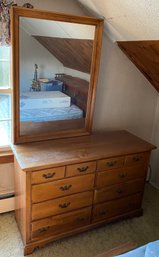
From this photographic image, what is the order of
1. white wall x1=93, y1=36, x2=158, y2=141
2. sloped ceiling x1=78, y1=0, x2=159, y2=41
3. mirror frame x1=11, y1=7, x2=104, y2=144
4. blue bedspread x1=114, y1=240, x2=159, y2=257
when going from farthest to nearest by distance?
white wall x1=93, y1=36, x2=158, y2=141 → mirror frame x1=11, y1=7, x2=104, y2=144 → sloped ceiling x1=78, y1=0, x2=159, y2=41 → blue bedspread x1=114, y1=240, x2=159, y2=257

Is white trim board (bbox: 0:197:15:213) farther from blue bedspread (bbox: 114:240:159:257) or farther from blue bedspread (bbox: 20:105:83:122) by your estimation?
blue bedspread (bbox: 114:240:159:257)

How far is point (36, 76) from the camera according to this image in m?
1.88

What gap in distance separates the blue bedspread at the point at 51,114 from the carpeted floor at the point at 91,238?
3.23 ft

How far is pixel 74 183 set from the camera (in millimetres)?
1794

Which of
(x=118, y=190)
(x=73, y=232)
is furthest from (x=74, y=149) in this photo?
(x=73, y=232)

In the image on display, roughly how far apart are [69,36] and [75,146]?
923 millimetres

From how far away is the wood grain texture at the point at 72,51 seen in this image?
1.87 metres

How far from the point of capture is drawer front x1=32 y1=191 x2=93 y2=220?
1.72 meters

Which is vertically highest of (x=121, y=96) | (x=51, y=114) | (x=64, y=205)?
(x=121, y=96)

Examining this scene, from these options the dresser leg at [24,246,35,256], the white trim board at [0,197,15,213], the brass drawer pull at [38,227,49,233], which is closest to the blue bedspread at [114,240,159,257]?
the brass drawer pull at [38,227,49,233]

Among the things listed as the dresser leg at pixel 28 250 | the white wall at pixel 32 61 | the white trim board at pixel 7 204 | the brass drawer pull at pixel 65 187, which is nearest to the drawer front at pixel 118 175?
the brass drawer pull at pixel 65 187

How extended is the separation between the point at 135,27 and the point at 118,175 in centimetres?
121

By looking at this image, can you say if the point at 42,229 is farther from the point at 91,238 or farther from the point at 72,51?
the point at 72,51

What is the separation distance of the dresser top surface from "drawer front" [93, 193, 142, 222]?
1.63 feet
